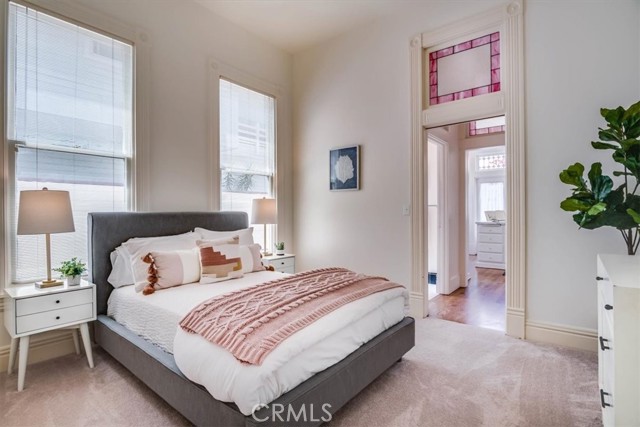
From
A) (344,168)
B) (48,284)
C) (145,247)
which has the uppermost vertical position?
(344,168)

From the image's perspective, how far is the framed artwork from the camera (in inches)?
157

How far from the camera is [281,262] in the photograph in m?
3.92

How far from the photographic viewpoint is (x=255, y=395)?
1355 millimetres

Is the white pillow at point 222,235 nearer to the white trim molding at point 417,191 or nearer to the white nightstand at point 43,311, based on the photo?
the white nightstand at point 43,311

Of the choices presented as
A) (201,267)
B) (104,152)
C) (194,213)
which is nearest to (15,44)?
(104,152)

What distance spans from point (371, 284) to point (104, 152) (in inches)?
101

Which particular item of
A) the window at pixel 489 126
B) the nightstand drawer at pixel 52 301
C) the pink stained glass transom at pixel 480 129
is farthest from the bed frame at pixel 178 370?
the window at pixel 489 126

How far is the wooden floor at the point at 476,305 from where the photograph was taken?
3443 mm

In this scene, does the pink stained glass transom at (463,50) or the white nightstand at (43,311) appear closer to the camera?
the white nightstand at (43,311)

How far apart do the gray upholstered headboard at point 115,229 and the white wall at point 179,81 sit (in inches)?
7.4

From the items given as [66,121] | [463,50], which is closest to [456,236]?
[463,50]

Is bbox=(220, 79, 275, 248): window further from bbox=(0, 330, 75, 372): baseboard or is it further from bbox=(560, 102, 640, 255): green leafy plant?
bbox=(560, 102, 640, 255): green leafy plant

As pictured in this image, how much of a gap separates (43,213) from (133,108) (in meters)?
1.28

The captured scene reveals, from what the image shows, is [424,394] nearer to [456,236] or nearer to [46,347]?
[46,347]
